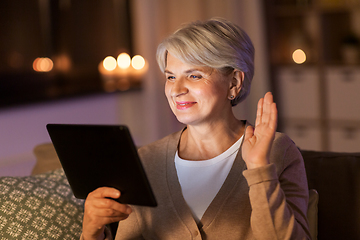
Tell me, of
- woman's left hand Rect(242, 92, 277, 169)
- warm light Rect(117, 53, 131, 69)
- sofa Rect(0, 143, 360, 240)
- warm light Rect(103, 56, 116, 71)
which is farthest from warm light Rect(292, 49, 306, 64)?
woman's left hand Rect(242, 92, 277, 169)

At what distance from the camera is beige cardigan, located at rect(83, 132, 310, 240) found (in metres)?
1.08

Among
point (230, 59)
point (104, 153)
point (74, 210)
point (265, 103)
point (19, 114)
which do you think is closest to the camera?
point (104, 153)

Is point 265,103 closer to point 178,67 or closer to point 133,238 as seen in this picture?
point 178,67

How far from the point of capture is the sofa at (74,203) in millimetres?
1337

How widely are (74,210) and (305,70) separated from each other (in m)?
2.78

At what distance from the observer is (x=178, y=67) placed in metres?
1.34

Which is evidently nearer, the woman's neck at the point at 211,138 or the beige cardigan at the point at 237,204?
the beige cardigan at the point at 237,204

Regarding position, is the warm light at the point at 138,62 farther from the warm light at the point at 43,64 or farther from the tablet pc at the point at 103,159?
the tablet pc at the point at 103,159

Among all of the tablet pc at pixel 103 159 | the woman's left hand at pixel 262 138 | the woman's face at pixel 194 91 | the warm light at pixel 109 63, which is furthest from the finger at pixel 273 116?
the warm light at pixel 109 63

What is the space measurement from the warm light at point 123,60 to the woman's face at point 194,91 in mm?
2541

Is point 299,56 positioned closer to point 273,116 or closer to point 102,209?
point 273,116

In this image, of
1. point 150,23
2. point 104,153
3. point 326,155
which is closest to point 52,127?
point 104,153

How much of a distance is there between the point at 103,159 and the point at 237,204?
0.46m

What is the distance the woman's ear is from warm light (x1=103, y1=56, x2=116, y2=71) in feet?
8.72
